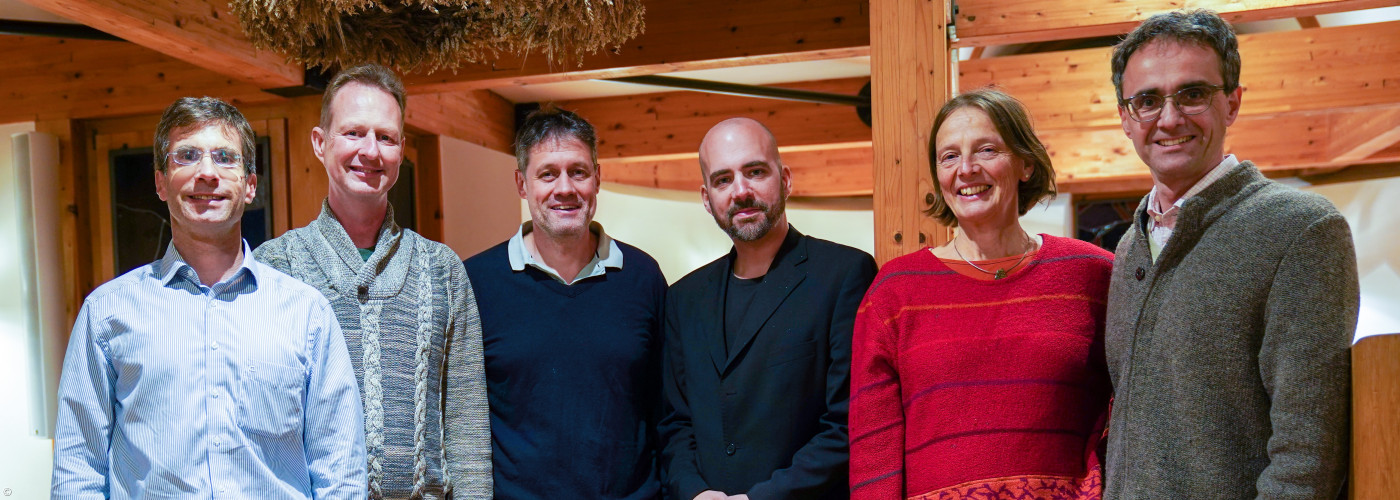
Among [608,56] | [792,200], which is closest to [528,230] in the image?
[608,56]

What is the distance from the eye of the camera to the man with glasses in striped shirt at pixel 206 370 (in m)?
2.01

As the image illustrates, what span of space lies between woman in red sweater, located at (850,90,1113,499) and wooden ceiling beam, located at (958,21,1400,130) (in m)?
3.90

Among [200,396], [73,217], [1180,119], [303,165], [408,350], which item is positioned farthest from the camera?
[73,217]

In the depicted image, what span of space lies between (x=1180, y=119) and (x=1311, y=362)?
48 centimetres

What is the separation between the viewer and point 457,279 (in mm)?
2547

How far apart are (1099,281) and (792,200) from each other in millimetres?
7286

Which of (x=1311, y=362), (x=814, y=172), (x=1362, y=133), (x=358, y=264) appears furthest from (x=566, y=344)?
(x=1362, y=133)

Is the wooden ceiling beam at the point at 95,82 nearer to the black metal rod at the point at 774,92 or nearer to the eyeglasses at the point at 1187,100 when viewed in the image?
the black metal rod at the point at 774,92

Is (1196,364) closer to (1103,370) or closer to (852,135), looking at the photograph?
(1103,370)

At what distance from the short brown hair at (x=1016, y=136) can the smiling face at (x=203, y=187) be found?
1.46 metres

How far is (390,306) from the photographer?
7.89ft

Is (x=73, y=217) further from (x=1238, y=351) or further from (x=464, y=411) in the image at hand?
(x=1238, y=351)

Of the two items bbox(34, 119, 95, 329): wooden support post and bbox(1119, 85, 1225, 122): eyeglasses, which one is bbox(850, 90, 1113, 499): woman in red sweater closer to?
bbox(1119, 85, 1225, 122): eyeglasses

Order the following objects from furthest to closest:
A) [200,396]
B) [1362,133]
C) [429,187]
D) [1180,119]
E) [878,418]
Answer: [1362,133], [429,187], [878,418], [200,396], [1180,119]
